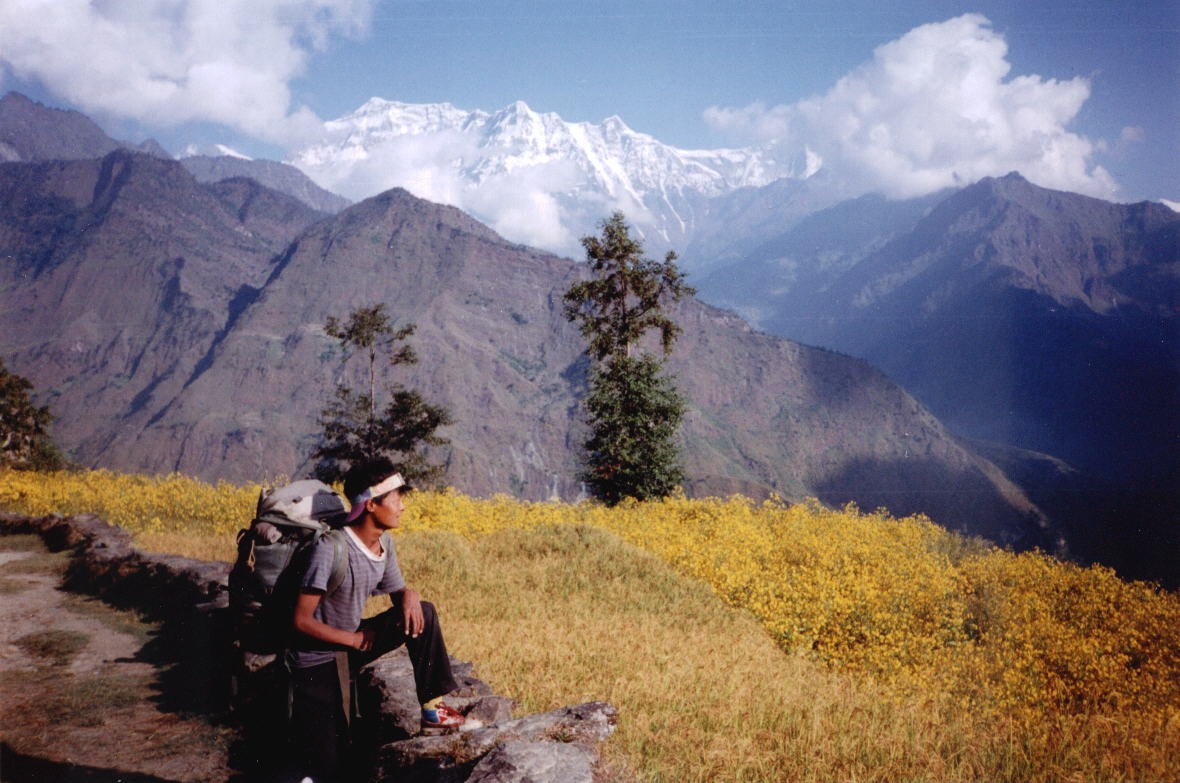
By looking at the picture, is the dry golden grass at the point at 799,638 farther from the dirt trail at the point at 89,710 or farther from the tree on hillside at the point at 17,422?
the tree on hillside at the point at 17,422

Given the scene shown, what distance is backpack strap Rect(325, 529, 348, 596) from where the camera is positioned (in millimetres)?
3928

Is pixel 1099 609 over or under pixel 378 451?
under

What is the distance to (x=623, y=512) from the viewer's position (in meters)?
18.6

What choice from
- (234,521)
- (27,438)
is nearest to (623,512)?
(234,521)

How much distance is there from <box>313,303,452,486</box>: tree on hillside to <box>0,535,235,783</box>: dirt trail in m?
18.1

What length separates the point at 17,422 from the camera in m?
31.8

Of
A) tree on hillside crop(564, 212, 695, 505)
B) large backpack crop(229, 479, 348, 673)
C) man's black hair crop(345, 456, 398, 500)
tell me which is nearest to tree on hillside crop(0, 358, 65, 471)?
tree on hillside crop(564, 212, 695, 505)

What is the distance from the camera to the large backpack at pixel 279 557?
13.0 ft

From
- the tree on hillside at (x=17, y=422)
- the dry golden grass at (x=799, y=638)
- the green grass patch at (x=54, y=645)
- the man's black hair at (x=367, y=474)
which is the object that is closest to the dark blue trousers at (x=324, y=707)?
the man's black hair at (x=367, y=474)

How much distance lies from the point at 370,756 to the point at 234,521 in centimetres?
1420

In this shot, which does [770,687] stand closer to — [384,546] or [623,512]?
[384,546]

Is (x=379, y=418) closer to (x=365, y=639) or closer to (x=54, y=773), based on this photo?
(x=54, y=773)

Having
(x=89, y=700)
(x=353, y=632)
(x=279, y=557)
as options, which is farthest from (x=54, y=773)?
(x=353, y=632)

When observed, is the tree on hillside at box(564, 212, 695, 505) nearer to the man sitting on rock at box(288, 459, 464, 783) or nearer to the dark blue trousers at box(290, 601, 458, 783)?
the man sitting on rock at box(288, 459, 464, 783)
